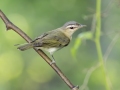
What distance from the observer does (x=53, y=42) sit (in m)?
1.55

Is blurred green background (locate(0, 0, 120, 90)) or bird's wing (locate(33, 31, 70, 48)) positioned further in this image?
blurred green background (locate(0, 0, 120, 90))

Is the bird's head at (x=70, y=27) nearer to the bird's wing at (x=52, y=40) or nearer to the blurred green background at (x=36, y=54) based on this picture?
the bird's wing at (x=52, y=40)

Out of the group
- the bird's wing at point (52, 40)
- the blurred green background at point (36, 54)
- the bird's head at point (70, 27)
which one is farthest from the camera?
the blurred green background at point (36, 54)

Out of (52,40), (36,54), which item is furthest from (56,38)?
(36,54)

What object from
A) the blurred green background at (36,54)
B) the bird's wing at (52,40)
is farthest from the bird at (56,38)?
the blurred green background at (36,54)

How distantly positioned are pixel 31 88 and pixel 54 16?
2.66 feet

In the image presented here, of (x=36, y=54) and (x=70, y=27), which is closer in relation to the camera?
(x=70, y=27)

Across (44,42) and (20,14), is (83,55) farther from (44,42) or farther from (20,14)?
(44,42)

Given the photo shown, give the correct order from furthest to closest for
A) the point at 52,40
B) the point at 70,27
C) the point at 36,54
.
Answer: the point at 36,54
the point at 70,27
the point at 52,40

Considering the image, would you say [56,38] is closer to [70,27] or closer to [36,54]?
[70,27]

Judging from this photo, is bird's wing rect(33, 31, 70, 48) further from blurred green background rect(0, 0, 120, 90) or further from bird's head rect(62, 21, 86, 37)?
blurred green background rect(0, 0, 120, 90)

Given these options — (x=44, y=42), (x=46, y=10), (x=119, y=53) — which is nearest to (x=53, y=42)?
(x=44, y=42)

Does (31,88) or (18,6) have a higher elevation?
(18,6)

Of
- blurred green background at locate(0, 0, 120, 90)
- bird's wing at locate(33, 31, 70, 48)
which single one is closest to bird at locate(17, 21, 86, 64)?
bird's wing at locate(33, 31, 70, 48)
